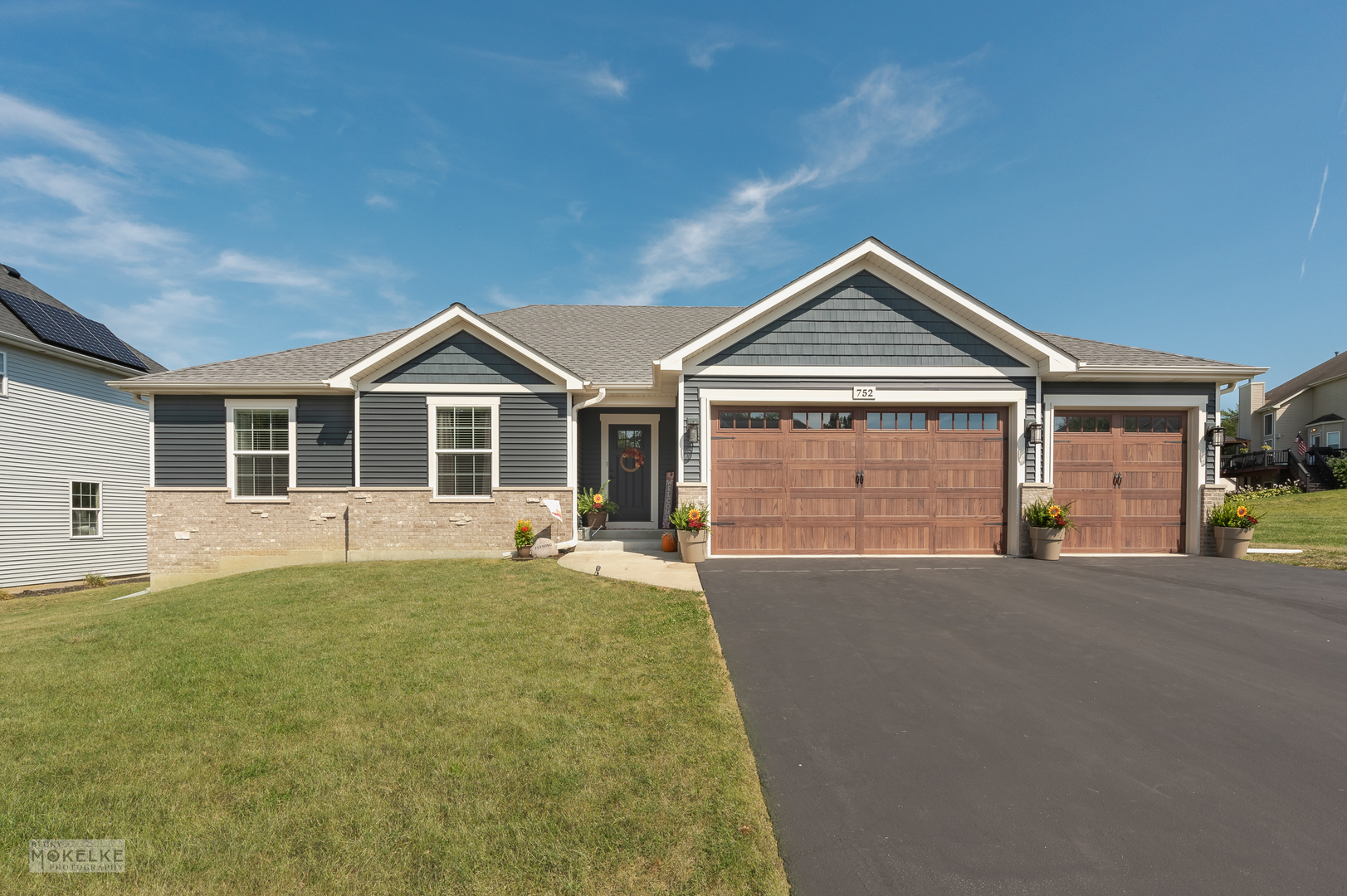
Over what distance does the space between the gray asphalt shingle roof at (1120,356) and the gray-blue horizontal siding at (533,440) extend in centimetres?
877

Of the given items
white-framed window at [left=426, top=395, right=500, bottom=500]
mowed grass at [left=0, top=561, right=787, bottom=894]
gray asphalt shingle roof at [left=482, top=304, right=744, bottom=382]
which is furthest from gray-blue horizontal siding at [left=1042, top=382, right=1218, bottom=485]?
white-framed window at [left=426, top=395, right=500, bottom=500]

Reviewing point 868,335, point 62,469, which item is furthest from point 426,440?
point 62,469

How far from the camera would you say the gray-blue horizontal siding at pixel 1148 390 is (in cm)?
952

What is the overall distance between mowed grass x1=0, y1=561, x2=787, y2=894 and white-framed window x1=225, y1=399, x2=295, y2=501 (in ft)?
15.4

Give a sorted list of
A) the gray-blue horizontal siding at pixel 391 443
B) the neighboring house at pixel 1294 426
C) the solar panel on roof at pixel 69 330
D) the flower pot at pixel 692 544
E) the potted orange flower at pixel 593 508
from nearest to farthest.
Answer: the flower pot at pixel 692 544 < the gray-blue horizontal siding at pixel 391 443 < the potted orange flower at pixel 593 508 < the solar panel on roof at pixel 69 330 < the neighboring house at pixel 1294 426

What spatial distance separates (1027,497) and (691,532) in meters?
6.02

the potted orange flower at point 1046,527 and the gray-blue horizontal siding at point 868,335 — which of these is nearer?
the potted orange flower at point 1046,527

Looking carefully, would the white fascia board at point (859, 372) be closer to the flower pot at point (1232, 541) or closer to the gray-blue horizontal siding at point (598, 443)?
the gray-blue horizontal siding at point (598, 443)

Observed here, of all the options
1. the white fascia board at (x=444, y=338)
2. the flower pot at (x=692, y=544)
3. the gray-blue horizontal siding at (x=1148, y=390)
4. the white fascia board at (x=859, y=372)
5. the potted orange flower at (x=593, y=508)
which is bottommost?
the flower pot at (x=692, y=544)

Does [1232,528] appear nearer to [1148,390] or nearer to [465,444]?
[1148,390]

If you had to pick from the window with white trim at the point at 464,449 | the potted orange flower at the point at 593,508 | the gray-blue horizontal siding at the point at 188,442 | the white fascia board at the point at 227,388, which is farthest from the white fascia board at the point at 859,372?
the gray-blue horizontal siding at the point at 188,442

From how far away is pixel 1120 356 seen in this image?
9945 mm

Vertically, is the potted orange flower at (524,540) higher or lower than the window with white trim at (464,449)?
lower

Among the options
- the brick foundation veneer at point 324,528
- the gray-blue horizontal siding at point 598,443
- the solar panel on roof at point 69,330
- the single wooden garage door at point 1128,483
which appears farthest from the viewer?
the solar panel on roof at point 69,330
